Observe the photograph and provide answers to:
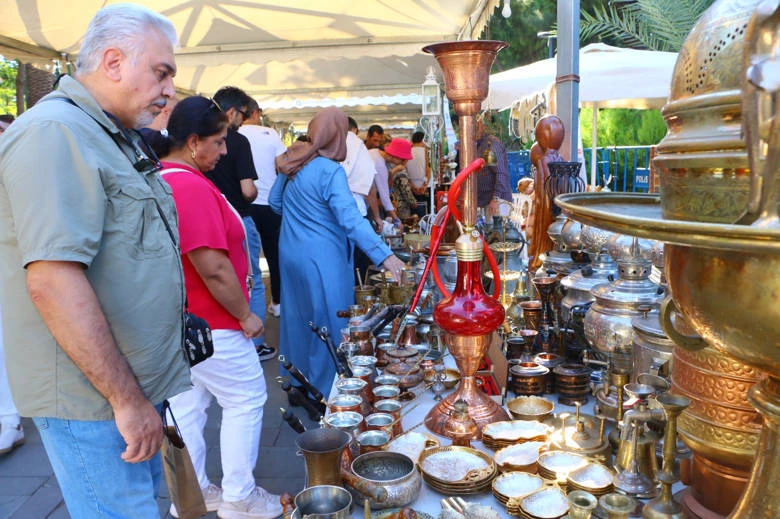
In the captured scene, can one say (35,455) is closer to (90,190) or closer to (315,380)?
(315,380)

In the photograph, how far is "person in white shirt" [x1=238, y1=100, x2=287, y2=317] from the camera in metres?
4.82

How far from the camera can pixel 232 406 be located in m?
2.27

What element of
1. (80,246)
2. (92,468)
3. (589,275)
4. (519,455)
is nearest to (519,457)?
(519,455)

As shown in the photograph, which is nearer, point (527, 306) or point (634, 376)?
point (634, 376)

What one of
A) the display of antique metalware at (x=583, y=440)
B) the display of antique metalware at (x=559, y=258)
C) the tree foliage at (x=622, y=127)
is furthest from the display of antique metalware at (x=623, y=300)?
the tree foliage at (x=622, y=127)

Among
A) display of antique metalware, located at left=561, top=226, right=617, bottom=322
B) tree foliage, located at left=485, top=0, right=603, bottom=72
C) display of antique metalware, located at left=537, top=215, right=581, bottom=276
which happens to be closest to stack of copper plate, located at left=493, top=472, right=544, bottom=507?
display of antique metalware, located at left=561, top=226, right=617, bottom=322

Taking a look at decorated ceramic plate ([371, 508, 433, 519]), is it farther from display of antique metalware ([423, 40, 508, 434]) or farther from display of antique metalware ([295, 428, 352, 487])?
display of antique metalware ([423, 40, 508, 434])

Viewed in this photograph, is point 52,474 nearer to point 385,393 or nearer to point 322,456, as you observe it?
point 385,393

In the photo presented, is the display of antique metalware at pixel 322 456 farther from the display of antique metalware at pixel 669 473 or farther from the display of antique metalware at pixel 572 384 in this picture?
the display of antique metalware at pixel 572 384

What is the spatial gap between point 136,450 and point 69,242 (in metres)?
0.47

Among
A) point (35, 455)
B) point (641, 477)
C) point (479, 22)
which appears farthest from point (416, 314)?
point (479, 22)

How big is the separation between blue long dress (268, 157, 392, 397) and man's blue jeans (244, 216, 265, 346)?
63 cm

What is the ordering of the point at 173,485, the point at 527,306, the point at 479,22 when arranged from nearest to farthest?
the point at 173,485 → the point at 527,306 → the point at 479,22

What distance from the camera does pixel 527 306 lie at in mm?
2203
